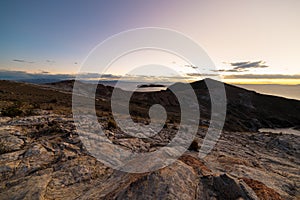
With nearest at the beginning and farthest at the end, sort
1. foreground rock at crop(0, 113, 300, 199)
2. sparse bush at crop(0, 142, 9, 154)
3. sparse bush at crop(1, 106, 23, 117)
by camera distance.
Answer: foreground rock at crop(0, 113, 300, 199) → sparse bush at crop(0, 142, 9, 154) → sparse bush at crop(1, 106, 23, 117)

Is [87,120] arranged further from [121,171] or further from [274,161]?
[274,161]

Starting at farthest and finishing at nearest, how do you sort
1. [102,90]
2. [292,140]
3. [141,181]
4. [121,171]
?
[102,90], [292,140], [121,171], [141,181]

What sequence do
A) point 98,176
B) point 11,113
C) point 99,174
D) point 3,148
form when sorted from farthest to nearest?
point 11,113 → point 3,148 → point 99,174 → point 98,176

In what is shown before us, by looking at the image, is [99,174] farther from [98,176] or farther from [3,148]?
[3,148]

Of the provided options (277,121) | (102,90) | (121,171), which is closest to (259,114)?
(277,121)

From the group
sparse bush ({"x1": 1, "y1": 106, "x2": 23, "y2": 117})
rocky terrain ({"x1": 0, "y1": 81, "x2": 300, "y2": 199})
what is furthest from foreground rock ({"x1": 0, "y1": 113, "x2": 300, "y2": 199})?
sparse bush ({"x1": 1, "y1": 106, "x2": 23, "y2": 117})

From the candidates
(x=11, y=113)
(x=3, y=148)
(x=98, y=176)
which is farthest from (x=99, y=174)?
(x=11, y=113)

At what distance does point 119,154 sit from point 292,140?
2254 cm

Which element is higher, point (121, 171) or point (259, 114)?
point (121, 171)

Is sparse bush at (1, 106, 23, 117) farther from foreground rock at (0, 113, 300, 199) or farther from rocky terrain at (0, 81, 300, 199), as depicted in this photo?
foreground rock at (0, 113, 300, 199)

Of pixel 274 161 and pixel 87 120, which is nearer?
pixel 274 161

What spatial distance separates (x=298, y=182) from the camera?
394 inches

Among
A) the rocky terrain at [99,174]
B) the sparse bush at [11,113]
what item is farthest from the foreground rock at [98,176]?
the sparse bush at [11,113]

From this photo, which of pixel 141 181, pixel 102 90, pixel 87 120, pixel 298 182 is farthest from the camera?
pixel 102 90
